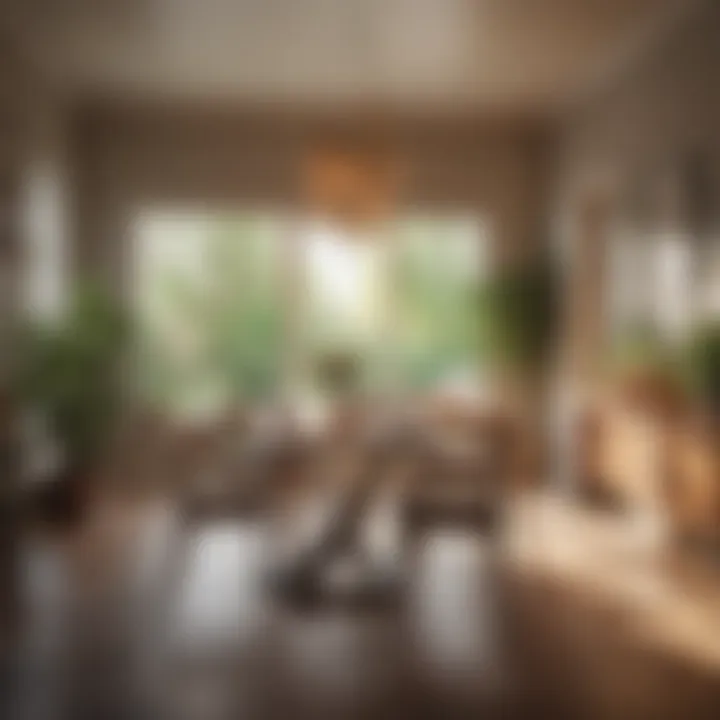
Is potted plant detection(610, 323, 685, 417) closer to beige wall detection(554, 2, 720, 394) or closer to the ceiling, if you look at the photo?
beige wall detection(554, 2, 720, 394)

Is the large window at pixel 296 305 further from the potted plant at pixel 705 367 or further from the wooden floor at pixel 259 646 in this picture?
the potted plant at pixel 705 367

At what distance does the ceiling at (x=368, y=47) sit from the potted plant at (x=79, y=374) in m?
0.26

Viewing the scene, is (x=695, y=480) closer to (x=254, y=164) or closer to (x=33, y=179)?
(x=254, y=164)

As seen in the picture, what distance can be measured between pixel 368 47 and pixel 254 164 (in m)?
0.20

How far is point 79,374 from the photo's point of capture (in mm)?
1047

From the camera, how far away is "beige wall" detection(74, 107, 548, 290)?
1.02m

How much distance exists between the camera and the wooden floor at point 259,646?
1.08m

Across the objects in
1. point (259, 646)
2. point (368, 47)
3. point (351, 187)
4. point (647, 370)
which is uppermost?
point (368, 47)

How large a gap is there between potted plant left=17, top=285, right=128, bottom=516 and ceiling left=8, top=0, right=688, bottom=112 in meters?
0.26

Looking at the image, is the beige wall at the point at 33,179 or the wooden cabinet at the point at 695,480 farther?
the wooden cabinet at the point at 695,480

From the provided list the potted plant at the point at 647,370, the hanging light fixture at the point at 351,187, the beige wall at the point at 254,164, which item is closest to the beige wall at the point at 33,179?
the beige wall at the point at 254,164

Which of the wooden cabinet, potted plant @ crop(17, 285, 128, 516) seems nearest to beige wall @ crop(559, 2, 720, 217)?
the wooden cabinet

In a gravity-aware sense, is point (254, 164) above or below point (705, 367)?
above

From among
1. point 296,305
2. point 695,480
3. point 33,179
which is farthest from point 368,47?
point 695,480
